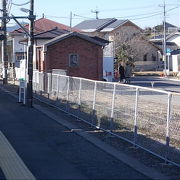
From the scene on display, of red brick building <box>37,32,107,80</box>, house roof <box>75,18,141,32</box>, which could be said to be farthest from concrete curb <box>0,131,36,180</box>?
house roof <box>75,18,141,32</box>

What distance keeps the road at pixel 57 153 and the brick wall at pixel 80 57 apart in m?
17.5

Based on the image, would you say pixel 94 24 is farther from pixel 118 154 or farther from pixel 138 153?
pixel 118 154

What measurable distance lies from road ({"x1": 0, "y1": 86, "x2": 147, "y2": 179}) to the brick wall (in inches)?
691

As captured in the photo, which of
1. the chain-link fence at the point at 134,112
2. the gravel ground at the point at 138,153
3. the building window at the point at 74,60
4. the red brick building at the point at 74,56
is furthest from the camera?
the building window at the point at 74,60

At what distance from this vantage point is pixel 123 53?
62.1m

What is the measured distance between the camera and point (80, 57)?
34.1m

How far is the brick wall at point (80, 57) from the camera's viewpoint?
33375 millimetres

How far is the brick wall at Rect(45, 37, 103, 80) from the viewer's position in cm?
3338

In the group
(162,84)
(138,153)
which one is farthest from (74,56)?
(138,153)

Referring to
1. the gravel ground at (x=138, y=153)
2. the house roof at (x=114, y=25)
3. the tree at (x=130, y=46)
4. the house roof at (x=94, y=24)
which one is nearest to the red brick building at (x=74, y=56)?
the gravel ground at (x=138, y=153)

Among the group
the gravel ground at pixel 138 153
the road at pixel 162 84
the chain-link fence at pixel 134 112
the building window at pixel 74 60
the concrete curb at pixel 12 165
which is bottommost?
the gravel ground at pixel 138 153

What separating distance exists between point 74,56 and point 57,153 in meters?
24.2

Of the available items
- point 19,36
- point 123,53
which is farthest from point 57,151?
point 19,36

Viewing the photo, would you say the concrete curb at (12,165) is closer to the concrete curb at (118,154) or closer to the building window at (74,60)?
the concrete curb at (118,154)
